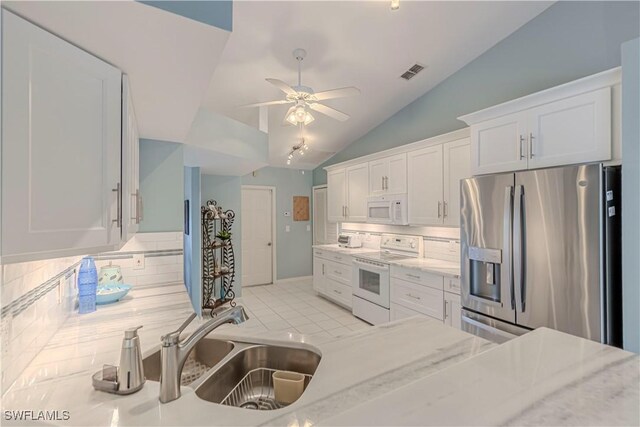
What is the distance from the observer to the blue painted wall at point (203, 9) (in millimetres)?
846

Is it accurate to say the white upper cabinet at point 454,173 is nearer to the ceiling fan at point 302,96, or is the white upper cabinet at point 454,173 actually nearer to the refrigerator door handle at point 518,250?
the refrigerator door handle at point 518,250

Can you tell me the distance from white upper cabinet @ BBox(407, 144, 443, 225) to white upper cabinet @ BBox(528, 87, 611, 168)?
46.3 inches

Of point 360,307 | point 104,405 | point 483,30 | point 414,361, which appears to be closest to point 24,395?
point 104,405

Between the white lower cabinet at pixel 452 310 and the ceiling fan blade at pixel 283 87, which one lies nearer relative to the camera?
the ceiling fan blade at pixel 283 87

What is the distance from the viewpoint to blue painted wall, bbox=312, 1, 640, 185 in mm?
2379

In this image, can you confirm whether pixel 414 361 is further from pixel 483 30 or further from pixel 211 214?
pixel 211 214

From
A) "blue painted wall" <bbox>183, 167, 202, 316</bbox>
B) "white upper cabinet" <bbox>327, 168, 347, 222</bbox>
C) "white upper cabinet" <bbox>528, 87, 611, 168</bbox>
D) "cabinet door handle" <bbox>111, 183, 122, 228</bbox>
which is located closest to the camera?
"cabinet door handle" <bbox>111, 183, 122, 228</bbox>

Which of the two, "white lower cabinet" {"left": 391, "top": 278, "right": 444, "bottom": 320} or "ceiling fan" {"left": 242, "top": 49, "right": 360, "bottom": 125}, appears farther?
"white lower cabinet" {"left": 391, "top": 278, "right": 444, "bottom": 320}

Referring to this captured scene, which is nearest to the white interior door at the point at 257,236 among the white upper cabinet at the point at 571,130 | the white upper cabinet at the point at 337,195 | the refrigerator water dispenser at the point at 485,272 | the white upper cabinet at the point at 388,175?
the white upper cabinet at the point at 337,195

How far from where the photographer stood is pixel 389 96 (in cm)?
396

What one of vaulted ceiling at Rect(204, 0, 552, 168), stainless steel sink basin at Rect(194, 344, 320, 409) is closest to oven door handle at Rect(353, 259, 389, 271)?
vaulted ceiling at Rect(204, 0, 552, 168)

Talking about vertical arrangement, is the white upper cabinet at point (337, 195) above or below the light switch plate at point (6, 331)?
above

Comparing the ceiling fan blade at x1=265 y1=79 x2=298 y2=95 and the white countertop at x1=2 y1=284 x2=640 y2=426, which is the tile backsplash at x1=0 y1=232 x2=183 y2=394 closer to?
the white countertop at x1=2 y1=284 x2=640 y2=426

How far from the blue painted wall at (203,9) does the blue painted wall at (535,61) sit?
10.0 feet
